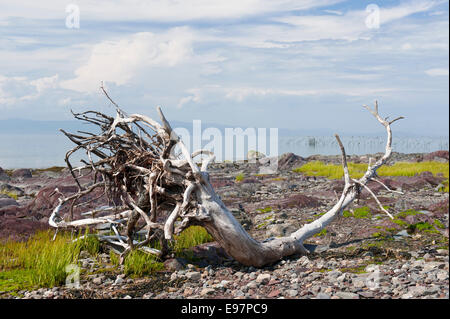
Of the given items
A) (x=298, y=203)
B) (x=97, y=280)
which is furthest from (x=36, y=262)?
(x=298, y=203)

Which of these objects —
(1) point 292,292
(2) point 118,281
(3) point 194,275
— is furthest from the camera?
(3) point 194,275

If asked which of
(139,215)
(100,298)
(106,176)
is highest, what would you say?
(106,176)

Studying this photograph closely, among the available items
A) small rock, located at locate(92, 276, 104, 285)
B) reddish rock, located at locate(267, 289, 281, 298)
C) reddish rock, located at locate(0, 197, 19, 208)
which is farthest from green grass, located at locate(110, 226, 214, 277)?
reddish rock, located at locate(0, 197, 19, 208)

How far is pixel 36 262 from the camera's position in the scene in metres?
11.6

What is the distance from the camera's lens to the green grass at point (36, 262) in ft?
33.4

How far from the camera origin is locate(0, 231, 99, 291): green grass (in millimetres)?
10188

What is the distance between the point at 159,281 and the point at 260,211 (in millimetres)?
9485

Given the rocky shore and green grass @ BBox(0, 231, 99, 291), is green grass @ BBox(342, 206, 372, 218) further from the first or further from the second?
green grass @ BBox(0, 231, 99, 291)

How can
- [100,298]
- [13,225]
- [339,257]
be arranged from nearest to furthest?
1. [100,298]
2. [339,257]
3. [13,225]

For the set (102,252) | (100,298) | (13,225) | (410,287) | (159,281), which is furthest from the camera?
(13,225)

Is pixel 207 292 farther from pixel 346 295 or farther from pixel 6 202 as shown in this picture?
pixel 6 202
